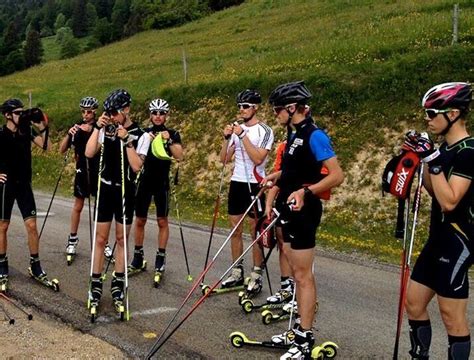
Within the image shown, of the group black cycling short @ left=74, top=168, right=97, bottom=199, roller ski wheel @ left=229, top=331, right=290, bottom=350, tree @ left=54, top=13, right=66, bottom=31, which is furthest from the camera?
tree @ left=54, top=13, right=66, bottom=31

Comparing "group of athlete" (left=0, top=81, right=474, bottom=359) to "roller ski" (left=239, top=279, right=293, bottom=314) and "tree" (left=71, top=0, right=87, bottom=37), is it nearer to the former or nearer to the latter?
"roller ski" (left=239, top=279, right=293, bottom=314)

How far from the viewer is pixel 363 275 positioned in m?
9.04

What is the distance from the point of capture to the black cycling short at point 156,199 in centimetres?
846

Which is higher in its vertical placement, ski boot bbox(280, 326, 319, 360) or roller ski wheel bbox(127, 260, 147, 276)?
ski boot bbox(280, 326, 319, 360)

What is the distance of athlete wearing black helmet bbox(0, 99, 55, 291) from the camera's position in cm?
792

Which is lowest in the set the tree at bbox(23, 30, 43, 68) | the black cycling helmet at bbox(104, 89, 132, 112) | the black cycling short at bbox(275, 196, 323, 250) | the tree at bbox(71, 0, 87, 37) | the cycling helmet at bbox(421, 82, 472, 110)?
the black cycling short at bbox(275, 196, 323, 250)

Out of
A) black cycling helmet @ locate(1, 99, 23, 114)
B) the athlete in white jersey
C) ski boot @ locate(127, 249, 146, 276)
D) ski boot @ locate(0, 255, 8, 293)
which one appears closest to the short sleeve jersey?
the athlete in white jersey

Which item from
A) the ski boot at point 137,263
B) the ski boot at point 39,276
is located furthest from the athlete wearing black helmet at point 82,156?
the ski boot at point 137,263

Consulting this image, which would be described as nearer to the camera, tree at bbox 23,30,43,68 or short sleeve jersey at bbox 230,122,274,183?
short sleeve jersey at bbox 230,122,274,183

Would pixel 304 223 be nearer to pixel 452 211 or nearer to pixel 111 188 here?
pixel 452 211

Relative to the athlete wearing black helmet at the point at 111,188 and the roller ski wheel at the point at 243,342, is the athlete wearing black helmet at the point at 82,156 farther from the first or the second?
the roller ski wheel at the point at 243,342

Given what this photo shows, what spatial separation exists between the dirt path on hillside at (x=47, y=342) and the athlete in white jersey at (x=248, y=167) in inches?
95.8

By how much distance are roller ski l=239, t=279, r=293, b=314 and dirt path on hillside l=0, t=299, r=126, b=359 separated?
1.91m

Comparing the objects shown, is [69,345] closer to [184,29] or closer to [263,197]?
[263,197]
